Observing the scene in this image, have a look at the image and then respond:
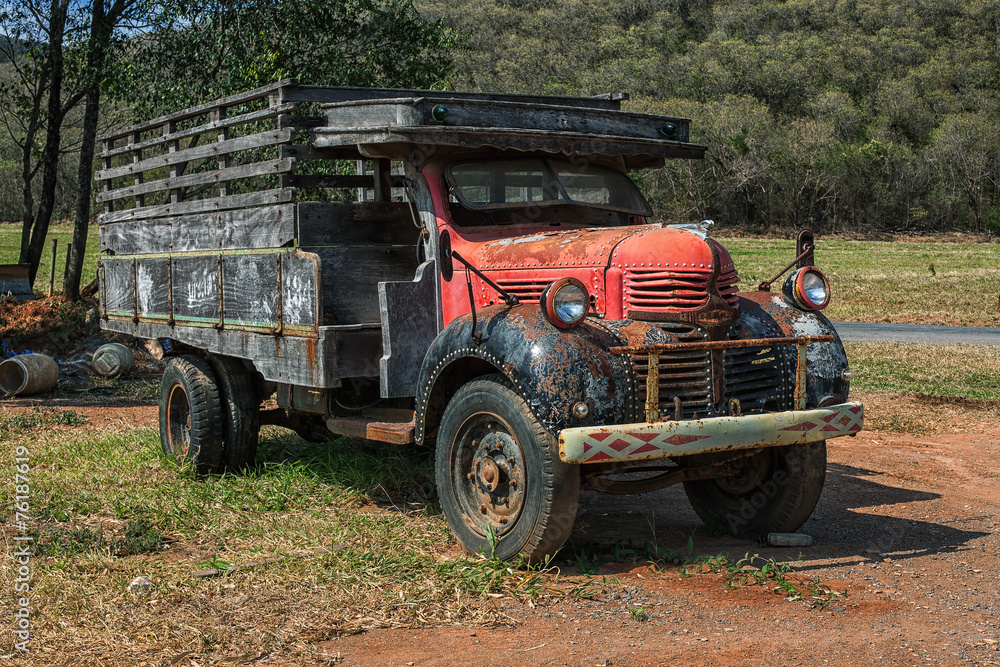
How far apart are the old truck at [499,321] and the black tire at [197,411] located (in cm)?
2

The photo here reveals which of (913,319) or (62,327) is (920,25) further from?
(62,327)

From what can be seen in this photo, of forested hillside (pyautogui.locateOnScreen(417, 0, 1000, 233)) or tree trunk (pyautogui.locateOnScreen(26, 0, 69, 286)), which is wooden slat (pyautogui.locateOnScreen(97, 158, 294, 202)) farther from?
forested hillside (pyautogui.locateOnScreen(417, 0, 1000, 233))

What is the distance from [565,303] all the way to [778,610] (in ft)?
5.49

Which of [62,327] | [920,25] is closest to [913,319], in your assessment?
[62,327]

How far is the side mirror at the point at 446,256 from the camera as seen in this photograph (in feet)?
18.0

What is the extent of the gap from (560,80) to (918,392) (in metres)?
68.2

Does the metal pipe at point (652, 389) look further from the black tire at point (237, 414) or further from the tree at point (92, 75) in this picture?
the tree at point (92, 75)

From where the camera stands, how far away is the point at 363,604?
15.1 ft

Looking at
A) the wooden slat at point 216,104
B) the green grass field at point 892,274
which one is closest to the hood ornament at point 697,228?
the wooden slat at point 216,104

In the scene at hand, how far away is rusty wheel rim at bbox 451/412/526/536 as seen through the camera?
16.7 ft

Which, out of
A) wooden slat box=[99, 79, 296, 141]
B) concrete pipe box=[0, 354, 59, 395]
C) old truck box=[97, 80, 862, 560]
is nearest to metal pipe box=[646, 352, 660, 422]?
old truck box=[97, 80, 862, 560]

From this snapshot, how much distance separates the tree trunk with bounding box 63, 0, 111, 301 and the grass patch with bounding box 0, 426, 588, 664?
8.58 metres

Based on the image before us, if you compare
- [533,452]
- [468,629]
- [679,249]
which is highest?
[679,249]

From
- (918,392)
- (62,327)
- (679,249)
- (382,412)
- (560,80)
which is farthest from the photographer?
(560,80)
